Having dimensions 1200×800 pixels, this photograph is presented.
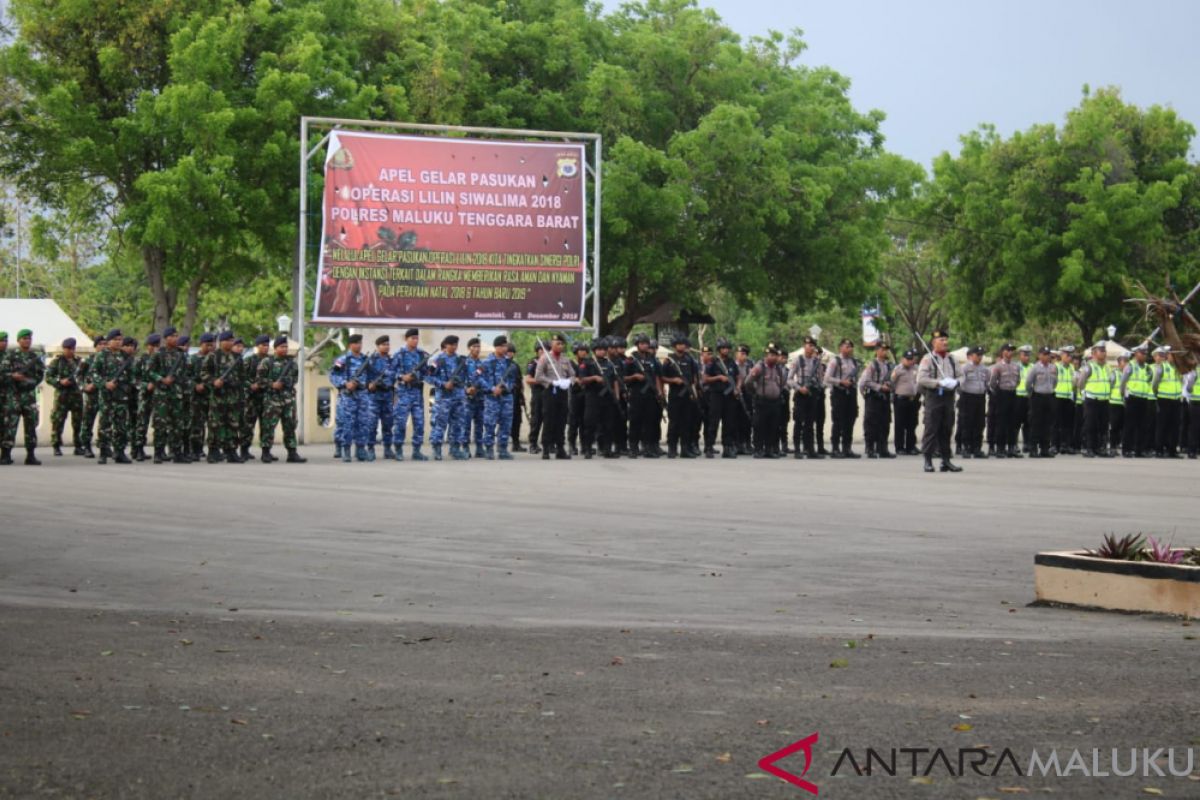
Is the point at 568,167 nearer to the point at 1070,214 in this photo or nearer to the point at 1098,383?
the point at 1098,383

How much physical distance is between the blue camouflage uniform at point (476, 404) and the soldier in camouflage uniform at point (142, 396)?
497 centimetres

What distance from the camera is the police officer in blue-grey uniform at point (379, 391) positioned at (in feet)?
88.3

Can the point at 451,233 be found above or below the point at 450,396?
above

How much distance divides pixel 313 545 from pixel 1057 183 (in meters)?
45.0

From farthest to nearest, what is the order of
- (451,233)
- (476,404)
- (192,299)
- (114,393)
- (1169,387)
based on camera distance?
1. (192,299)
2. (1169,387)
3. (451,233)
4. (476,404)
5. (114,393)

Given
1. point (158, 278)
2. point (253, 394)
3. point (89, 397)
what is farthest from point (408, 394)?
point (158, 278)

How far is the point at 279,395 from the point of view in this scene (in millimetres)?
26047

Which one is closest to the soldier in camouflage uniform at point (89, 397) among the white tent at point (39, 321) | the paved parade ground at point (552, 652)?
the paved parade ground at point (552, 652)

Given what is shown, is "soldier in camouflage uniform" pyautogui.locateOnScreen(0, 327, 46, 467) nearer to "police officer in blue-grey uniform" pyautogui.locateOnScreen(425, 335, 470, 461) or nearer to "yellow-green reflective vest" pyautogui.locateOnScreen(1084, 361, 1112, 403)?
"police officer in blue-grey uniform" pyautogui.locateOnScreen(425, 335, 470, 461)

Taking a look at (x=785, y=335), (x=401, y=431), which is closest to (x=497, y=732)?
(x=401, y=431)

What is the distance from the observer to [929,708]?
276 inches

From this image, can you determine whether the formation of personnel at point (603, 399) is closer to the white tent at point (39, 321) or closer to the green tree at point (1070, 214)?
the white tent at point (39, 321)

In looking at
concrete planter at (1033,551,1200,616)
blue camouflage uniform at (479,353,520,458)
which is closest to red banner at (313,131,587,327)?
blue camouflage uniform at (479,353,520,458)

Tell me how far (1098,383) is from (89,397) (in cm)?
1786
